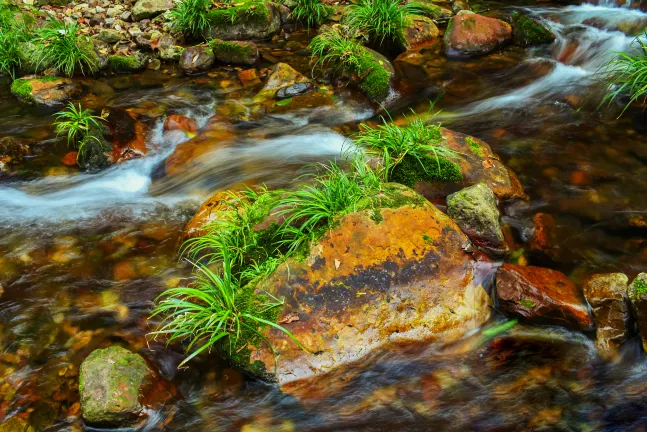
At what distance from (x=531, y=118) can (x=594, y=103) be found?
978 mm

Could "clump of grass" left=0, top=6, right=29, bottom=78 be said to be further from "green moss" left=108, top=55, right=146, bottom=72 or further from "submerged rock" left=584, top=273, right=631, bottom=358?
"submerged rock" left=584, top=273, right=631, bottom=358

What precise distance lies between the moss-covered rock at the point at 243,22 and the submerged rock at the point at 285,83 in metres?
1.99

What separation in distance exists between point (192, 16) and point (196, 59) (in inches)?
44.4

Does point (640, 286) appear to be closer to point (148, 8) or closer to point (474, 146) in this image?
point (474, 146)

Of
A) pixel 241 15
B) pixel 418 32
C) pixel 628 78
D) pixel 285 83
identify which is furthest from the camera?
pixel 241 15

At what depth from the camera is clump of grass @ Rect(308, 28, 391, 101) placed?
7629mm

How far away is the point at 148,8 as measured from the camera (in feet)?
33.6

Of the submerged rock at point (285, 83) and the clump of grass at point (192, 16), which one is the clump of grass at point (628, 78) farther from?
the clump of grass at point (192, 16)

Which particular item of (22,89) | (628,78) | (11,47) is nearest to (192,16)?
(11,47)

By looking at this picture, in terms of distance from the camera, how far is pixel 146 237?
17.6 feet

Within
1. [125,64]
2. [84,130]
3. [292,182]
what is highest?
[125,64]

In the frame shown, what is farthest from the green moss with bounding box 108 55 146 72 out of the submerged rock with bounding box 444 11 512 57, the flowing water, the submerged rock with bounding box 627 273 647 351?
the submerged rock with bounding box 627 273 647 351

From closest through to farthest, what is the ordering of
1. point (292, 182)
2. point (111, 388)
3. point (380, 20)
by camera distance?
point (111, 388) < point (292, 182) < point (380, 20)

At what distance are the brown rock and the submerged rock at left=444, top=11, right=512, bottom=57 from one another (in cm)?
372
